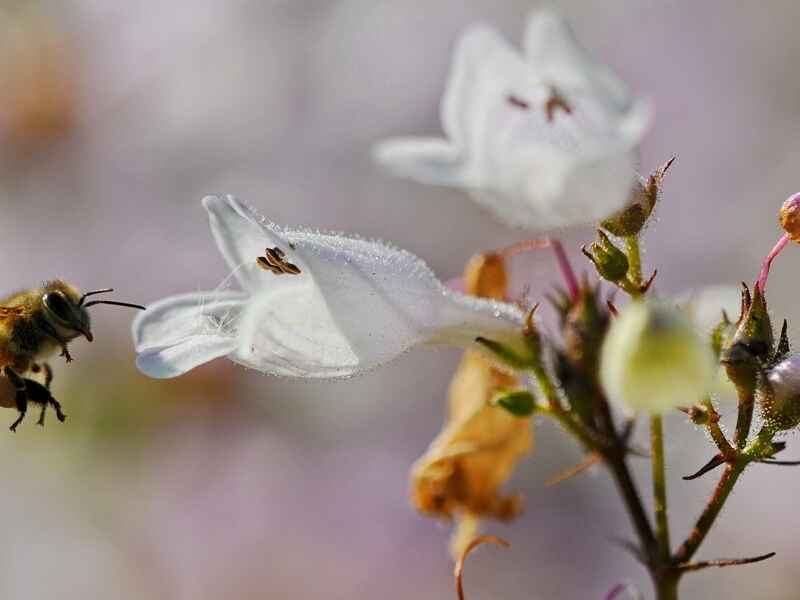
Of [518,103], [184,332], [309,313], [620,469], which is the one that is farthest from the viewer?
[184,332]

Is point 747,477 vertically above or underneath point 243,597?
above

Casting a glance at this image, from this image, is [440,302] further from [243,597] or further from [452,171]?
[243,597]

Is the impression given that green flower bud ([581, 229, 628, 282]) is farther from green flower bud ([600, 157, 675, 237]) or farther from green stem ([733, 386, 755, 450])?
green stem ([733, 386, 755, 450])

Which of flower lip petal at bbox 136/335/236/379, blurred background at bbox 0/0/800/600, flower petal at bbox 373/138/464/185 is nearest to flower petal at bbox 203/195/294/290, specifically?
flower lip petal at bbox 136/335/236/379

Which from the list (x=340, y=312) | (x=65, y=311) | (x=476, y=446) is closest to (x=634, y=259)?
(x=340, y=312)

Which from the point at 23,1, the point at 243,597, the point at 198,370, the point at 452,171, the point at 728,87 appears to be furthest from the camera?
the point at 23,1

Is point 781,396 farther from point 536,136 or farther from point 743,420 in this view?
point 536,136

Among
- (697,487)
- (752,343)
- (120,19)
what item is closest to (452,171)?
(752,343)

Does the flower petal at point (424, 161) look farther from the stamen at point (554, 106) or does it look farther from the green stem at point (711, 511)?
the green stem at point (711, 511)
